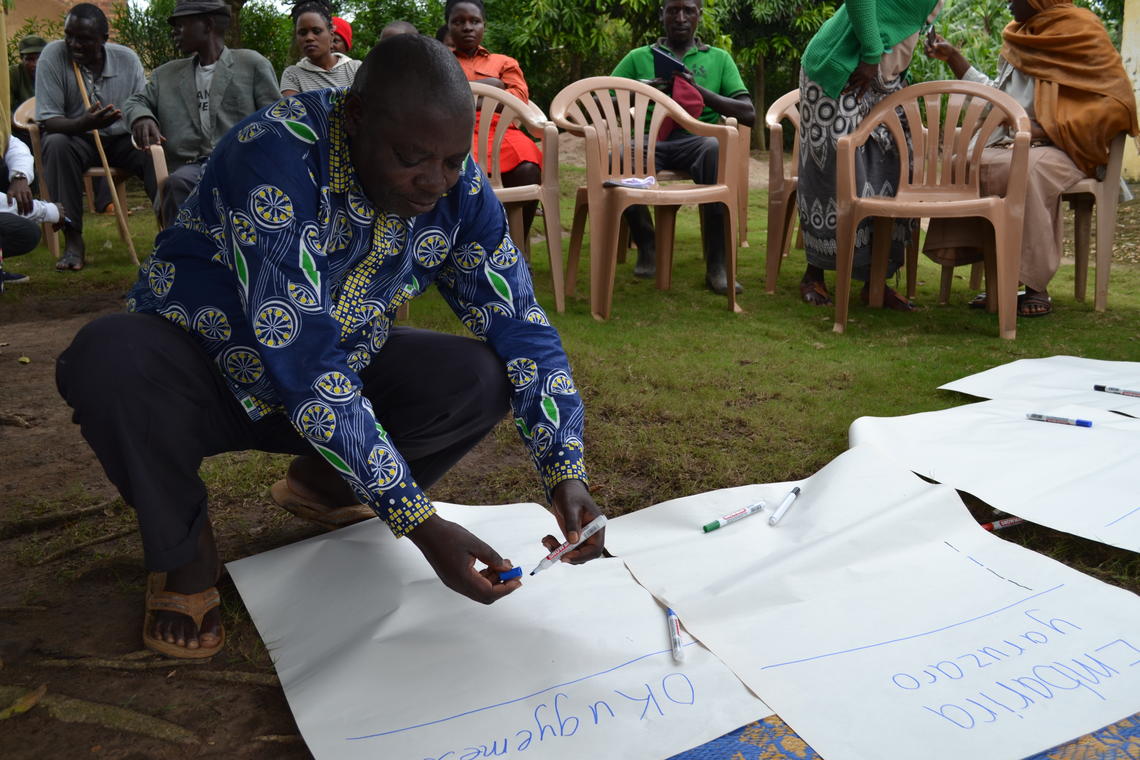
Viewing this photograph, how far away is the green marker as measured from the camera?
1806 mm

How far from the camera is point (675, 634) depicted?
143 centimetres

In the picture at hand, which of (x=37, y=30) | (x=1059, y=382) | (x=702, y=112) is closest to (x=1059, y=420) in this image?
(x=1059, y=382)

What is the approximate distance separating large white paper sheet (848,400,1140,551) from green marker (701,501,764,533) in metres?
0.43

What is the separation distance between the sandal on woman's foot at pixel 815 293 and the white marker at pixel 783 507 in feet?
7.76

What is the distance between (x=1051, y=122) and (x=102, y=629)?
3.87 metres

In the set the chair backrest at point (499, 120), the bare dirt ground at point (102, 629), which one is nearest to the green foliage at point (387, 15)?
the chair backrest at point (499, 120)

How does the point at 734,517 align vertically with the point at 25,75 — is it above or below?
below

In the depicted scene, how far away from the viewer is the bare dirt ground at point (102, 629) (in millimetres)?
1289

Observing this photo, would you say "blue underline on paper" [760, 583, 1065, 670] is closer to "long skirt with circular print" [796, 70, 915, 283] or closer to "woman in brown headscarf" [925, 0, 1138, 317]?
"long skirt with circular print" [796, 70, 915, 283]

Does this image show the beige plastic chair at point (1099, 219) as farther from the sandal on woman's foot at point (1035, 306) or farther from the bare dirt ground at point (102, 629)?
the bare dirt ground at point (102, 629)

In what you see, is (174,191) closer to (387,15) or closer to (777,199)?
(777,199)

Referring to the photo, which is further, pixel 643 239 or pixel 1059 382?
pixel 643 239

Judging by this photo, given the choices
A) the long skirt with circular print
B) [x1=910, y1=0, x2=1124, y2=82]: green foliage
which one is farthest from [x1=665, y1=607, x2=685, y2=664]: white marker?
[x1=910, y1=0, x2=1124, y2=82]: green foliage

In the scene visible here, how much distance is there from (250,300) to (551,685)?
2.32 ft
